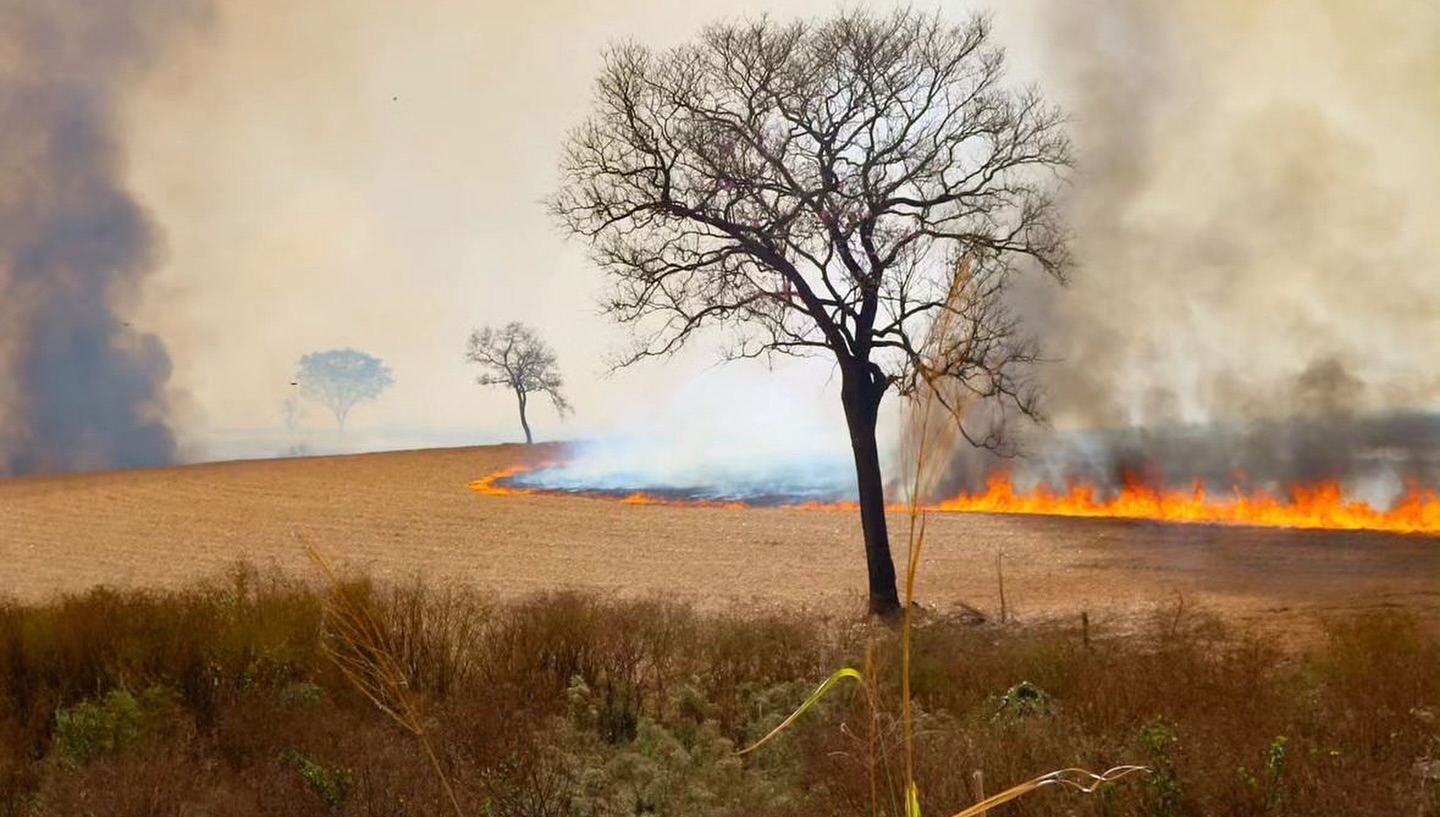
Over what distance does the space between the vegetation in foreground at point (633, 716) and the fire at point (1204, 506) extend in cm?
1091

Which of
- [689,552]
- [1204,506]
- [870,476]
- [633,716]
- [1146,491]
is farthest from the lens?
[1146,491]

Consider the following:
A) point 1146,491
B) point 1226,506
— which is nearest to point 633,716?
point 1226,506

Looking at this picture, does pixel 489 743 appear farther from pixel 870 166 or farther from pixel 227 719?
pixel 870 166

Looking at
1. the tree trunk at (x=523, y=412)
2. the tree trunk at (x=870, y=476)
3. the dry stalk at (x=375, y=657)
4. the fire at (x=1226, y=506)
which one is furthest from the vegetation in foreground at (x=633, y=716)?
the tree trunk at (x=523, y=412)

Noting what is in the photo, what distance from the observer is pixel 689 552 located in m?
23.1

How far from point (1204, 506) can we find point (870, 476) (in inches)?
440

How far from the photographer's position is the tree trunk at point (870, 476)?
17.6 m

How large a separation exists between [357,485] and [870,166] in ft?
72.0

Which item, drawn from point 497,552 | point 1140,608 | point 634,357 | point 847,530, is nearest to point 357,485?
point 497,552

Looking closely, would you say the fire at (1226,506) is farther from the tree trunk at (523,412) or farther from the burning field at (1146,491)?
the tree trunk at (523,412)

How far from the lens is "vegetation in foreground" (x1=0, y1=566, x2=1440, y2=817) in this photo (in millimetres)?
6793

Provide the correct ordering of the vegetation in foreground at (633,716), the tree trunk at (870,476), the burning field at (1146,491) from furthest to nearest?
the burning field at (1146,491), the tree trunk at (870,476), the vegetation in foreground at (633,716)

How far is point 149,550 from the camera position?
24.2 metres

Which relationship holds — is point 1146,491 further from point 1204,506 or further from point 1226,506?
point 1226,506
